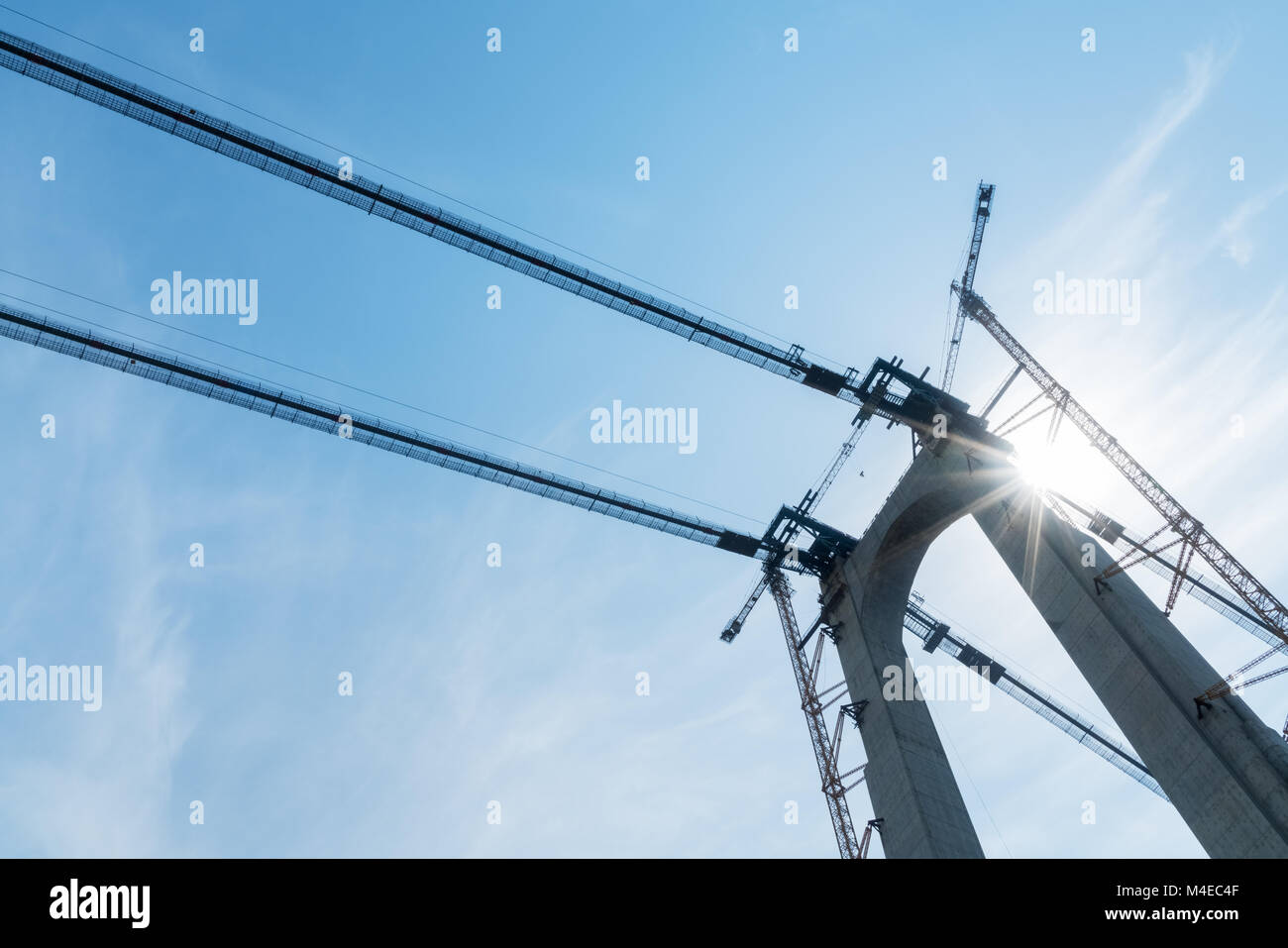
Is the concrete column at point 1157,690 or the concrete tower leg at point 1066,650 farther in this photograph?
the concrete tower leg at point 1066,650

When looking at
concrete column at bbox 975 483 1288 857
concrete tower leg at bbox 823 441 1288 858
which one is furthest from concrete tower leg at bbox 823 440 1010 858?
concrete column at bbox 975 483 1288 857

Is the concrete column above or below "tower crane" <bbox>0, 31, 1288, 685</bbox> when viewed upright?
below

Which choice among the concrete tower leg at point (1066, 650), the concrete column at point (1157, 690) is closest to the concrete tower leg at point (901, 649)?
the concrete tower leg at point (1066, 650)

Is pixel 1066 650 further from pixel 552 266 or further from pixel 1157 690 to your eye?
pixel 552 266

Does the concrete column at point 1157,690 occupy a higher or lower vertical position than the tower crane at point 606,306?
lower

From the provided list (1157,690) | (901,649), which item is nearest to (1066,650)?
(1157,690)

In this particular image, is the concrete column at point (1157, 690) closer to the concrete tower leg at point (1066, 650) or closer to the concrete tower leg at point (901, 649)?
the concrete tower leg at point (1066, 650)

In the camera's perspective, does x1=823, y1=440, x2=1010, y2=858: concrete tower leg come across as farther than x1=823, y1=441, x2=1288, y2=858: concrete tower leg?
Yes

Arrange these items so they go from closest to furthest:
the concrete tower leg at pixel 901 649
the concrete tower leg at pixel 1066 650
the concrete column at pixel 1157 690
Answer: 1. the concrete column at pixel 1157 690
2. the concrete tower leg at pixel 1066 650
3. the concrete tower leg at pixel 901 649

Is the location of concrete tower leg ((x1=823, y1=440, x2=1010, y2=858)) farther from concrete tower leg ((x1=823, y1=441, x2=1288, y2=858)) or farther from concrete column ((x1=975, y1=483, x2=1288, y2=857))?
concrete column ((x1=975, y1=483, x2=1288, y2=857))

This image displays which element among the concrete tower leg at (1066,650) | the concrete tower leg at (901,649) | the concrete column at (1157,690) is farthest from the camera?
the concrete tower leg at (901,649)

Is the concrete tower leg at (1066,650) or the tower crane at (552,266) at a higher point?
the tower crane at (552,266)
